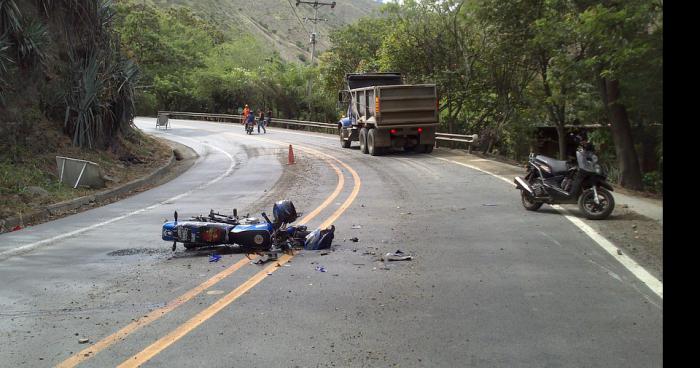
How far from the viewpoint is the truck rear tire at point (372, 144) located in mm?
23328

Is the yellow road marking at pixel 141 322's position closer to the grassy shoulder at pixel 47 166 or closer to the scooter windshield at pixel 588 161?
the scooter windshield at pixel 588 161

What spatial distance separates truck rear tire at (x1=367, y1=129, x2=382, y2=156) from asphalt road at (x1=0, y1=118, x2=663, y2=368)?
11972mm

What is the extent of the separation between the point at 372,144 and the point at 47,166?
11284mm

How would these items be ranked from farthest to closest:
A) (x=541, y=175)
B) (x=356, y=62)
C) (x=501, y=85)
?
1. (x=356, y=62)
2. (x=501, y=85)
3. (x=541, y=175)

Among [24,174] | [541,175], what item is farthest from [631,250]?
[24,174]

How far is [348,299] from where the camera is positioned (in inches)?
236

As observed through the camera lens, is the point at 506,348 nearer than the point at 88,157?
Yes

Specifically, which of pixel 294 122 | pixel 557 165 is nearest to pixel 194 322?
pixel 557 165

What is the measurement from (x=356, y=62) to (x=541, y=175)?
32.1 meters

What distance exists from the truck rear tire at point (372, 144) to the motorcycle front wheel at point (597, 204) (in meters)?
13.5

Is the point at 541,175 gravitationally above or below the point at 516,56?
below

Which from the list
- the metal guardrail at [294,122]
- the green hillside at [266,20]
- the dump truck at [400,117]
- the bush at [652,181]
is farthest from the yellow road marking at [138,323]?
the green hillside at [266,20]

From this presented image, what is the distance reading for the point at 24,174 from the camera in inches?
603

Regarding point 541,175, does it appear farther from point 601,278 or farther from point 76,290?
point 76,290
